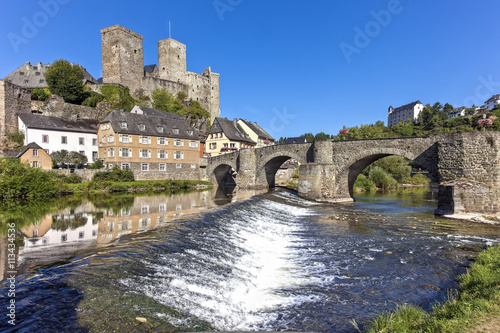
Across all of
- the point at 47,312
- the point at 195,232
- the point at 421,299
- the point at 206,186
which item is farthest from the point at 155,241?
the point at 206,186

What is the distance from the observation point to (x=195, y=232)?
10.3 meters

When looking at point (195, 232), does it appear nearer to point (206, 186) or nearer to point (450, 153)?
point (450, 153)

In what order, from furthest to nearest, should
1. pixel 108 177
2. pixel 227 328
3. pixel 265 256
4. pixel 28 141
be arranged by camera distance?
pixel 28 141 < pixel 108 177 < pixel 265 256 < pixel 227 328

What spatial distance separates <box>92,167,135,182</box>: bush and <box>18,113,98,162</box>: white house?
760 cm

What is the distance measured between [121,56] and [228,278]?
57.2 meters

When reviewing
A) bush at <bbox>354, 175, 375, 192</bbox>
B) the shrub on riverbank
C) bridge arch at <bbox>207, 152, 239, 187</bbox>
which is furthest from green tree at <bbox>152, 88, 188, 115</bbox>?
bush at <bbox>354, 175, 375, 192</bbox>

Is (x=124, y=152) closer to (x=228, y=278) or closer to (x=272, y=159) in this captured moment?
(x=272, y=159)

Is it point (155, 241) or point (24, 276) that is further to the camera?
point (155, 241)

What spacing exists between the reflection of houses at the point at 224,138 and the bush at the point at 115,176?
53.6ft

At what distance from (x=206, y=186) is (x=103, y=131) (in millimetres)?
15025

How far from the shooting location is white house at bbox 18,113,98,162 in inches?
1437

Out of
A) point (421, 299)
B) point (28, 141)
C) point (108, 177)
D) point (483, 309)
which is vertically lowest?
point (421, 299)

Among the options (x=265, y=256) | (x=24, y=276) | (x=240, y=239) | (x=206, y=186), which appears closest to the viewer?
(x=24, y=276)

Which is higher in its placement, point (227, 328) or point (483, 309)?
point (483, 309)
